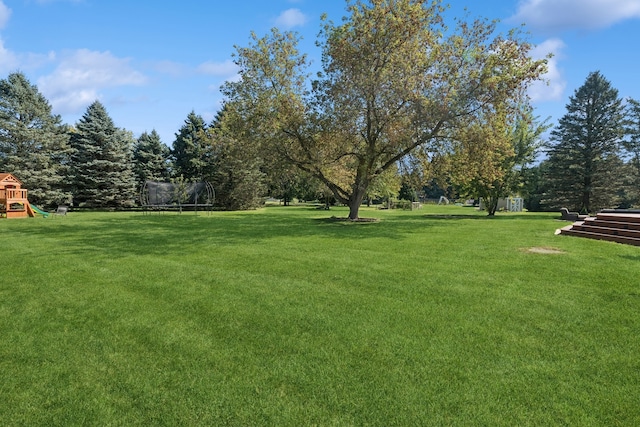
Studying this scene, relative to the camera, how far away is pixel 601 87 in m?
28.8

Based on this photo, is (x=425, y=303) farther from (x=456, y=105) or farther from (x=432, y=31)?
(x=432, y=31)

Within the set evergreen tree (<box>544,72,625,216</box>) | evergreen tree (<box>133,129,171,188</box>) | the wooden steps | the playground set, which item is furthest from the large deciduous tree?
evergreen tree (<box>133,129,171,188</box>)

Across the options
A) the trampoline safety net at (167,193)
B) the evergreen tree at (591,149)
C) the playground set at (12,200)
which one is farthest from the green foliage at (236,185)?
the evergreen tree at (591,149)

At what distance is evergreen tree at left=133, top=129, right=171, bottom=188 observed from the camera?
3806cm

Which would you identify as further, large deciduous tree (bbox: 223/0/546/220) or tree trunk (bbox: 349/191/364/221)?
tree trunk (bbox: 349/191/364/221)

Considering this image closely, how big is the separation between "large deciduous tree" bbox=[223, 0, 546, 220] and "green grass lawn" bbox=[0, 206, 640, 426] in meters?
10.6

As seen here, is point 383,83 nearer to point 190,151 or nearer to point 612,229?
point 612,229

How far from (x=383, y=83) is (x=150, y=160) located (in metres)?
30.0

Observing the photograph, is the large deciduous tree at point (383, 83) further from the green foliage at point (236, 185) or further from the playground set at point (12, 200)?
the green foliage at point (236, 185)

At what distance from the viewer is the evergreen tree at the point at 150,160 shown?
38.1 m

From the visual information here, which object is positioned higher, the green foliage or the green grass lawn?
the green foliage

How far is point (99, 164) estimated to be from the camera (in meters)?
32.0

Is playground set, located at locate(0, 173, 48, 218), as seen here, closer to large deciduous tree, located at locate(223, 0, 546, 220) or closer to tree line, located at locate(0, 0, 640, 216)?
tree line, located at locate(0, 0, 640, 216)

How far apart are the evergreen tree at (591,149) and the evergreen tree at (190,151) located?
3210 cm
